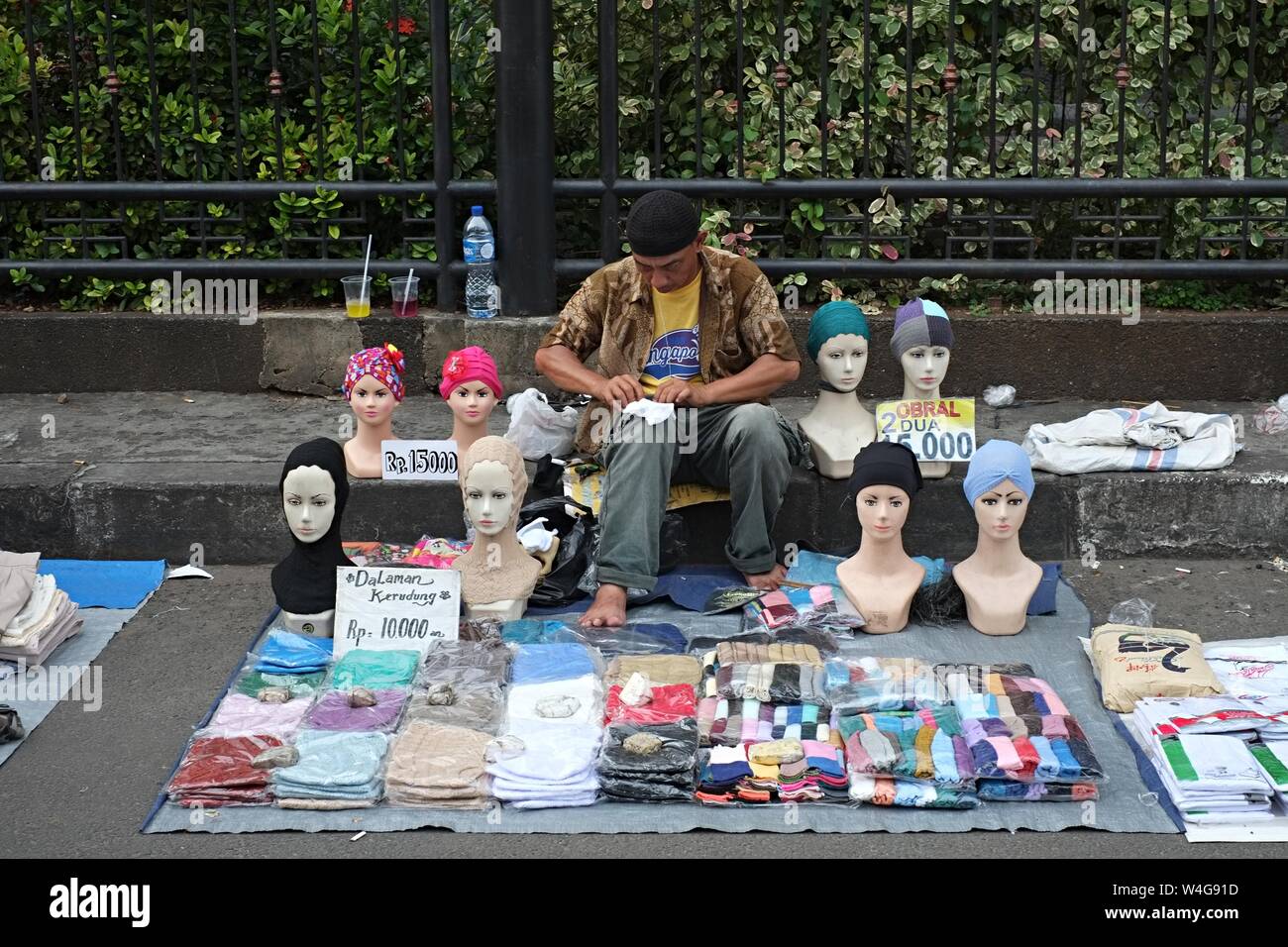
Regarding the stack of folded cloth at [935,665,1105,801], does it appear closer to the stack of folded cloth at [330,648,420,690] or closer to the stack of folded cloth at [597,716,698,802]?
the stack of folded cloth at [597,716,698,802]

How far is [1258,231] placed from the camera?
7.04m

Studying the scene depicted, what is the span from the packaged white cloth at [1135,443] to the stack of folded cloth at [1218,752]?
1466 mm

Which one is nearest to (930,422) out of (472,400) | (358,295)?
(472,400)

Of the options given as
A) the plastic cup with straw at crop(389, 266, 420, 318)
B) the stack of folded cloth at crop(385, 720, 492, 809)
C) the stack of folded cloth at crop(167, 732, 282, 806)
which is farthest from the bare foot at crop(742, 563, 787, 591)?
the plastic cup with straw at crop(389, 266, 420, 318)

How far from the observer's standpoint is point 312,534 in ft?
17.1

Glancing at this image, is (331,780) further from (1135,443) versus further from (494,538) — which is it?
(1135,443)

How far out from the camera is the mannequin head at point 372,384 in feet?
19.4

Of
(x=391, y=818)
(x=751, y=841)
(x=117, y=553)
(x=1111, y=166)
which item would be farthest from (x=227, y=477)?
(x=1111, y=166)

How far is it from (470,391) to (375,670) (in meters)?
1.26

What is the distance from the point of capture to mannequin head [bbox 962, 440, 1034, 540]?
16.9 ft

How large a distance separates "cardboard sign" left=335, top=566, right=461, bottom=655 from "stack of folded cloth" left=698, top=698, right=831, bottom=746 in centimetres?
101

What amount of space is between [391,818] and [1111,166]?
4.61 m

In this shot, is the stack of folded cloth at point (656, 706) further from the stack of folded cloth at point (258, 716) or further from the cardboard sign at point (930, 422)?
the cardboard sign at point (930, 422)

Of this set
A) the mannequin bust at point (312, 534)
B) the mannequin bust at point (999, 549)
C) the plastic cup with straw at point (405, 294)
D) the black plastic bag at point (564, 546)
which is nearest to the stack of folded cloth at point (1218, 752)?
the mannequin bust at point (999, 549)
